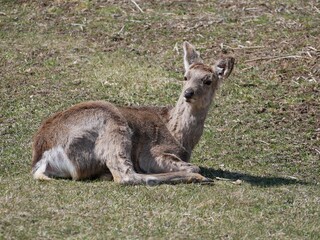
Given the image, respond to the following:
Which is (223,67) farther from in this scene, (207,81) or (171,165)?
(171,165)

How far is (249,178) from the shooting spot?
10.2 meters

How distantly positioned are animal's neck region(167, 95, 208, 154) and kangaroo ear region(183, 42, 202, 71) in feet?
2.28

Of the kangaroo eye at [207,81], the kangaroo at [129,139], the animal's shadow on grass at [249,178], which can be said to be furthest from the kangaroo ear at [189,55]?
the animal's shadow on grass at [249,178]

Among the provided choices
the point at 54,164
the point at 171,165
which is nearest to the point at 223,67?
the point at 171,165

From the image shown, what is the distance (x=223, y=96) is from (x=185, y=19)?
3.21m

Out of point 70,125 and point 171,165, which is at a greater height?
point 70,125

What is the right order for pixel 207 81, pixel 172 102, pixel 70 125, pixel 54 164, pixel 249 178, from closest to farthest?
pixel 54 164 < pixel 70 125 < pixel 249 178 < pixel 207 81 < pixel 172 102

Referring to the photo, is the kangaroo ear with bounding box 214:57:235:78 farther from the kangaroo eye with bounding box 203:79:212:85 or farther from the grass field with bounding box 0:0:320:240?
the grass field with bounding box 0:0:320:240

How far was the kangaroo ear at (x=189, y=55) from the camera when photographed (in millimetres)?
10828

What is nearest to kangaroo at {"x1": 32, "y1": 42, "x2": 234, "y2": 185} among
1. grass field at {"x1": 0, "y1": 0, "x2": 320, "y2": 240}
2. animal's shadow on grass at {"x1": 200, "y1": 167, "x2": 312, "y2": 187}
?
grass field at {"x1": 0, "y1": 0, "x2": 320, "y2": 240}

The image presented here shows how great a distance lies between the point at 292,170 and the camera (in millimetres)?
11055

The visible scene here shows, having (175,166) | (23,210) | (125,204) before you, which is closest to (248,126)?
(175,166)

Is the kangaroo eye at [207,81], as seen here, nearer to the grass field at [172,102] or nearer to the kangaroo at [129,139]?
the kangaroo at [129,139]

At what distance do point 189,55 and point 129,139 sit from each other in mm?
1661
